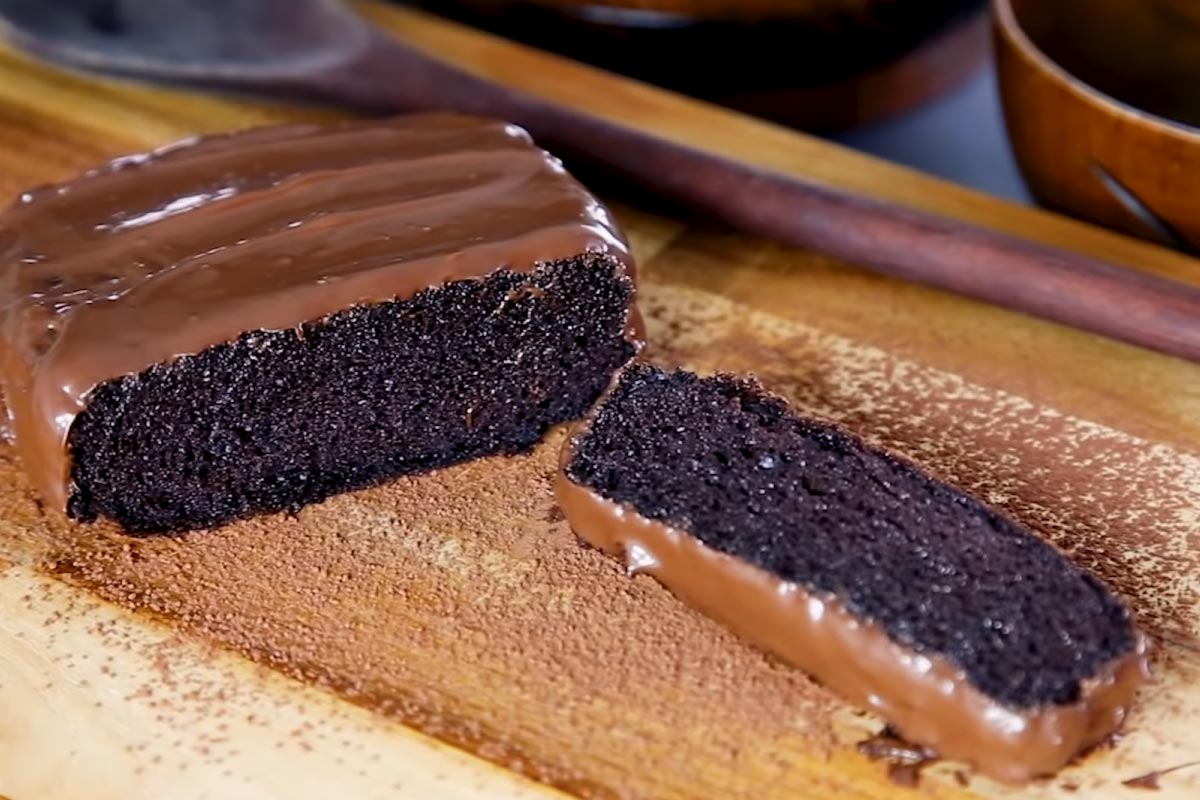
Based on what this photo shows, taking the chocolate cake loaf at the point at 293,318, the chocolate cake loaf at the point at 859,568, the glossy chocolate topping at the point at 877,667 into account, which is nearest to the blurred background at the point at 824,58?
the chocolate cake loaf at the point at 293,318

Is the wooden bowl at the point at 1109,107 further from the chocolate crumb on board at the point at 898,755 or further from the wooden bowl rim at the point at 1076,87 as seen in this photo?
the chocolate crumb on board at the point at 898,755

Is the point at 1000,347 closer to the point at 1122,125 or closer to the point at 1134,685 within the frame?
the point at 1122,125

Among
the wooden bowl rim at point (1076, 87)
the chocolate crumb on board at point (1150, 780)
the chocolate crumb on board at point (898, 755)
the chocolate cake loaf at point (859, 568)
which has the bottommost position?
the chocolate crumb on board at point (1150, 780)

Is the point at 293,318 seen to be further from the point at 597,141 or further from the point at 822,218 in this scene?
the point at 822,218

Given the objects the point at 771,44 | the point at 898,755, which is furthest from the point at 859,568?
the point at 771,44

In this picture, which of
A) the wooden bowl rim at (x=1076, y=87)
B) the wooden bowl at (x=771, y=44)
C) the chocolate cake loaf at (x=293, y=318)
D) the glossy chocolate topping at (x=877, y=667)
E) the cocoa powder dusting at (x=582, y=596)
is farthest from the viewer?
the wooden bowl at (x=771, y=44)

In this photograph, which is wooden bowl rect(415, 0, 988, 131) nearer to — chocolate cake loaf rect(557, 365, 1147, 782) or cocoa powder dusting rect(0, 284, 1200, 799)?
cocoa powder dusting rect(0, 284, 1200, 799)

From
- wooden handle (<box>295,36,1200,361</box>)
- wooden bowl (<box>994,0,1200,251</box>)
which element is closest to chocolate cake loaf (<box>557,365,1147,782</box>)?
wooden handle (<box>295,36,1200,361</box>)
